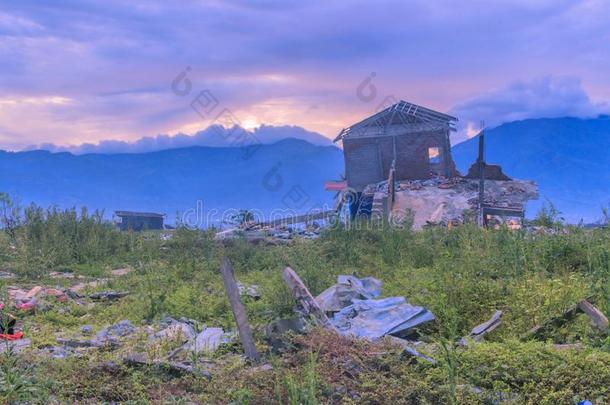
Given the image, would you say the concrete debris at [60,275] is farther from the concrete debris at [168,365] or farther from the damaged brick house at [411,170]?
the damaged brick house at [411,170]

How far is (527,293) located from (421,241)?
3690 millimetres

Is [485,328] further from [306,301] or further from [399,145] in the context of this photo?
[399,145]

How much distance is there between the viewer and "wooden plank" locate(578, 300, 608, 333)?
4.51 meters

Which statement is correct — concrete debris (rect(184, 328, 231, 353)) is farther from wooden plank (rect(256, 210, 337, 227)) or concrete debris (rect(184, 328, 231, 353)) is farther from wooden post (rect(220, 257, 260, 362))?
wooden plank (rect(256, 210, 337, 227))

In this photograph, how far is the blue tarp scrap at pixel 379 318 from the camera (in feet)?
16.3

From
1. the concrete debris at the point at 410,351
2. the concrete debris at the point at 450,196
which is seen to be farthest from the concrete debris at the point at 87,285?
the concrete debris at the point at 450,196

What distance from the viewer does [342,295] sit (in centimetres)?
601

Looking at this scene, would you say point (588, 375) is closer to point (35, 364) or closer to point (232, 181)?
point (35, 364)

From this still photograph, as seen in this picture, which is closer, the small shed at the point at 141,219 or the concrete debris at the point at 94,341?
the concrete debris at the point at 94,341

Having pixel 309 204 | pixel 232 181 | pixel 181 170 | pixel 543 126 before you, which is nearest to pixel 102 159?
pixel 181 170

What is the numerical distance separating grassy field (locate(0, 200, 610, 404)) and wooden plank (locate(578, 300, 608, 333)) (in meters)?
0.07

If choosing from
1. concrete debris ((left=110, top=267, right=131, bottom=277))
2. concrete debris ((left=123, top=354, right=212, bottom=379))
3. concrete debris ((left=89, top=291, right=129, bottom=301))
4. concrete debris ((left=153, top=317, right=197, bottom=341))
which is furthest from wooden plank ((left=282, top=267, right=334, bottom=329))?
concrete debris ((left=110, top=267, right=131, bottom=277))

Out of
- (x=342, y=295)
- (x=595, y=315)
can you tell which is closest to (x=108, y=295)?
(x=342, y=295)

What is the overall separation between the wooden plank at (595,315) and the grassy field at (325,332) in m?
0.07
